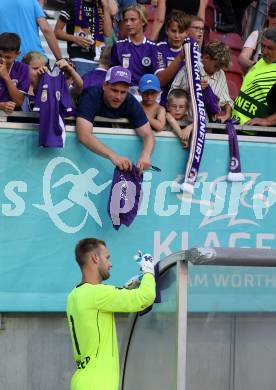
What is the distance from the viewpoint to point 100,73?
8.83m

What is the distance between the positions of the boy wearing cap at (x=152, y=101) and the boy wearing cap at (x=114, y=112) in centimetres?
18

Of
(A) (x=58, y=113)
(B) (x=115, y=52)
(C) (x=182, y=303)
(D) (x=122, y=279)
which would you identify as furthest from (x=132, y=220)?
(C) (x=182, y=303)

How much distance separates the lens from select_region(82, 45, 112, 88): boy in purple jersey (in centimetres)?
873

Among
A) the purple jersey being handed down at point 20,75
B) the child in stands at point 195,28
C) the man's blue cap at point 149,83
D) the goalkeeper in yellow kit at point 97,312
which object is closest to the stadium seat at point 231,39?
the child in stands at point 195,28

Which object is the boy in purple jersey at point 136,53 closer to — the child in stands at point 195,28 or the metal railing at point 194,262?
the child in stands at point 195,28

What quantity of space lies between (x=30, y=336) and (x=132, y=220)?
4.48ft

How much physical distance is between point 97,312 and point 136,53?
403 centimetres

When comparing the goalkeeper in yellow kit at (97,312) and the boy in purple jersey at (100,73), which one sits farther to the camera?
the boy in purple jersey at (100,73)

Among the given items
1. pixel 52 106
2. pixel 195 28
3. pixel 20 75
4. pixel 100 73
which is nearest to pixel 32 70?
pixel 20 75

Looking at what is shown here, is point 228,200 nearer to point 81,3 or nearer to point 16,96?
point 16,96

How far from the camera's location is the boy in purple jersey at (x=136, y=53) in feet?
29.4

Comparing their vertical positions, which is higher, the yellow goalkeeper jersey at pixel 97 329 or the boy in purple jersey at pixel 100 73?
the boy in purple jersey at pixel 100 73

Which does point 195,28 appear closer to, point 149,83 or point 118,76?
point 149,83

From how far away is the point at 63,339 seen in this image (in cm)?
787
